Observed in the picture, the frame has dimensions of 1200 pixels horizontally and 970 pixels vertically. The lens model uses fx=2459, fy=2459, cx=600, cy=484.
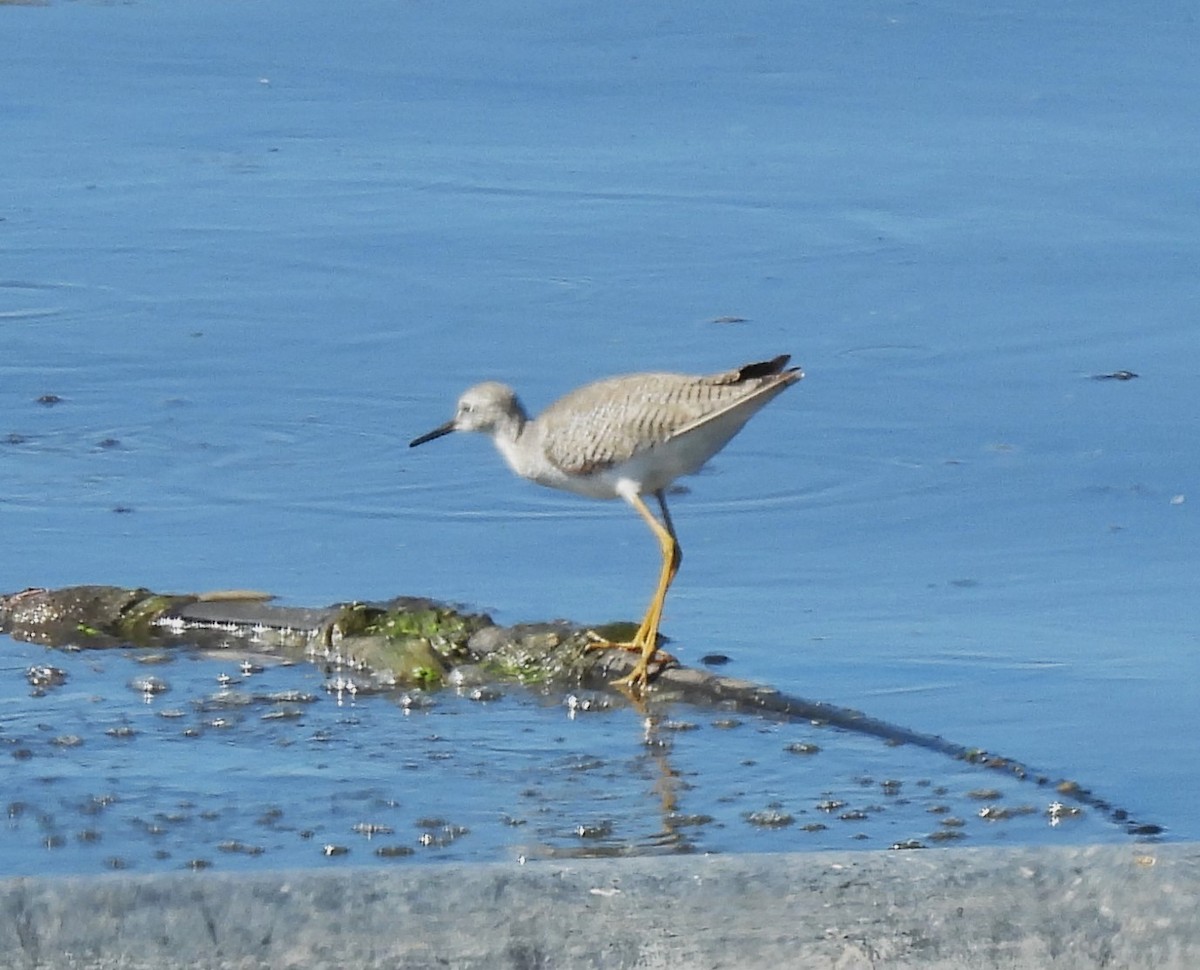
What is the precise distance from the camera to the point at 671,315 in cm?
715

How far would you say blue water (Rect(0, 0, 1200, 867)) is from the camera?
5.19 metres

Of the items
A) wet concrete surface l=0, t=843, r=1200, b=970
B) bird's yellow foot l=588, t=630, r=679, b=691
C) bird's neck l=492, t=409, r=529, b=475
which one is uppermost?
wet concrete surface l=0, t=843, r=1200, b=970

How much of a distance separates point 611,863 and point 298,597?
292 centimetres

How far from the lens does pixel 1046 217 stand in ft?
26.5

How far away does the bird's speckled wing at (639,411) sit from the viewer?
503 cm

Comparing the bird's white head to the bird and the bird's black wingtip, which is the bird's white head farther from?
the bird's black wingtip

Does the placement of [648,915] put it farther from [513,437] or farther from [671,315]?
[671,315]

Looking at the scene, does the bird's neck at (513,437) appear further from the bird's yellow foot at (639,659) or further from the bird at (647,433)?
the bird's yellow foot at (639,659)

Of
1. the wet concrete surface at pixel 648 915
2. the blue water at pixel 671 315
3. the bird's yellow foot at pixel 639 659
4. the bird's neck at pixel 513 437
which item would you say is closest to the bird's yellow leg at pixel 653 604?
the bird's yellow foot at pixel 639 659

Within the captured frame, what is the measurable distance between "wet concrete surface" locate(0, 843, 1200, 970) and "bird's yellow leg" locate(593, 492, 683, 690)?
97.3 inches

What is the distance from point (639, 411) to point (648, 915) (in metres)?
2.87

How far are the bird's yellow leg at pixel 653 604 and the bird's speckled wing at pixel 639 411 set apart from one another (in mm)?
148

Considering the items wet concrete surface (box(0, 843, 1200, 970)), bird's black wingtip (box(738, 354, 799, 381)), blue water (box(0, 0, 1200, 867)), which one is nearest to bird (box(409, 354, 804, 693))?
bird's black wingtip (box(738, 354, 799, 381))

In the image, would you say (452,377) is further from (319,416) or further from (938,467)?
(938,467)
